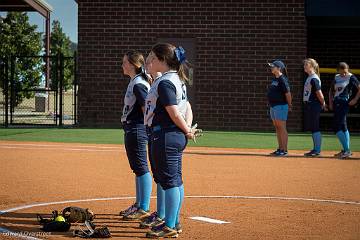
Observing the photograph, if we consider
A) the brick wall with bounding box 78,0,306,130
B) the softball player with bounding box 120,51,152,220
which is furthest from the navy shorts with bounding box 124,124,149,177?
the brick wall with bounding box 78,0,306,130

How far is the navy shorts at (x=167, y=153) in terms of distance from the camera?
7.09 metres

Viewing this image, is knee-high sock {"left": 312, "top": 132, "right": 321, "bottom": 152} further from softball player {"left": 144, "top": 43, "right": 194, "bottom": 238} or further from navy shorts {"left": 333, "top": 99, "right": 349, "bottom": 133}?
softball player {"left": 144, "top": 43, "right": 194, "bottom": 238}

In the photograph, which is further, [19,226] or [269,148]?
[269,148]

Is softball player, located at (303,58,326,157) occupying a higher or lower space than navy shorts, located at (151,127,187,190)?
higher

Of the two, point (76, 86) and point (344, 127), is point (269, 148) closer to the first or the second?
point (344, 127)

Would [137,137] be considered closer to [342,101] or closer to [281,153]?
[281,153]

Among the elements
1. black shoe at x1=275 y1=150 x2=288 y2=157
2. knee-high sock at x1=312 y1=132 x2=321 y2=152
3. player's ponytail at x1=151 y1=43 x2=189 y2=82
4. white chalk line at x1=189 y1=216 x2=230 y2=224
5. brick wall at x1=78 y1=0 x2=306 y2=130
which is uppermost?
brick wall at x1=78 y1=0 x2=306 y2=130

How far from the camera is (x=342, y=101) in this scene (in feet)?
53.8

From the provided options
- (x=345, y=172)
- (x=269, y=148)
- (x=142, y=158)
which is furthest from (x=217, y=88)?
(x=142, y=158)

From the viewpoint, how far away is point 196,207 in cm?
925

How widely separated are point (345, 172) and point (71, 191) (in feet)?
18.1

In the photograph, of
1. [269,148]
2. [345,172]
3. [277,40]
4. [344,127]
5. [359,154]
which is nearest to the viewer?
Result: [345,172]

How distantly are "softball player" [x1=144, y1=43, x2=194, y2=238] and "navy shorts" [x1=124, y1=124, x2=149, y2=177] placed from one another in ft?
4.01

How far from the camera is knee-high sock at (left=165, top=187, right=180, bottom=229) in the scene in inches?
278
